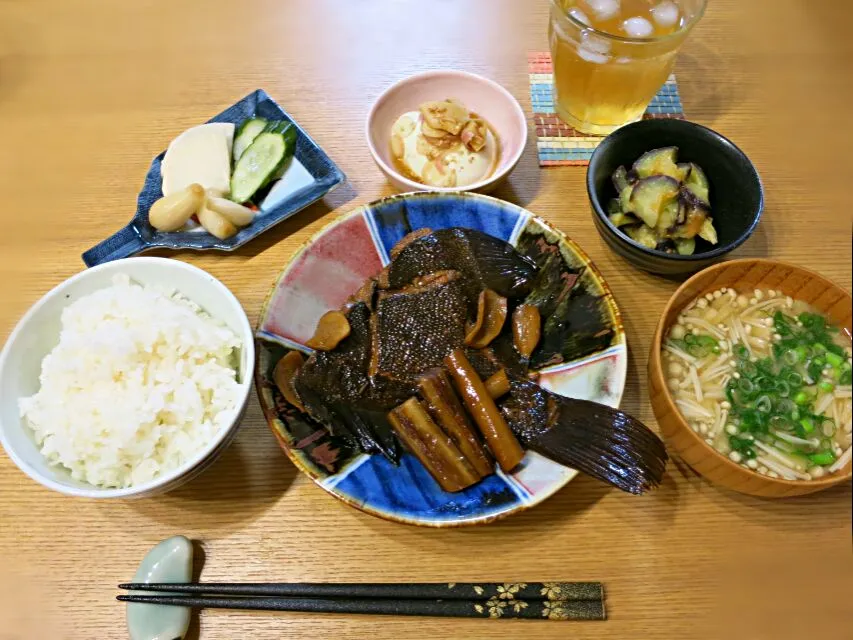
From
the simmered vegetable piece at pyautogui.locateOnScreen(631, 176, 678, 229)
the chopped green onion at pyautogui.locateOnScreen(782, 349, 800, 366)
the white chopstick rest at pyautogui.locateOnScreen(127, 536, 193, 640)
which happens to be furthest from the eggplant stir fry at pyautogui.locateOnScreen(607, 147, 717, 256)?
the white chopstick rest at pyautogui.locateOnScreen(127, 536, 193, 640)

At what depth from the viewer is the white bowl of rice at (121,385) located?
128cm

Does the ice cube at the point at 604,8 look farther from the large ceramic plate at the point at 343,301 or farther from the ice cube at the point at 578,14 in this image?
the large ceramic plate at the point at 343,301

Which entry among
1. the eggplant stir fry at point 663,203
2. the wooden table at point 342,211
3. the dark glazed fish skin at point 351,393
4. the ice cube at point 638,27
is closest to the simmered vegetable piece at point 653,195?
the eggplant stir fry at point 663,203

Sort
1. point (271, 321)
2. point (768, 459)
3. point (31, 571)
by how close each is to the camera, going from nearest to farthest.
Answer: point (768, 459) < point (31, 571) < point (271, 321)

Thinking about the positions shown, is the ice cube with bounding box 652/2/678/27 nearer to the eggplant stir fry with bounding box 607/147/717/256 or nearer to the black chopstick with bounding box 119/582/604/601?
the eggplant stir fry with bounding box 607/147/717/256

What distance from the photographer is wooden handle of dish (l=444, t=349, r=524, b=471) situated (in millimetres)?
1324

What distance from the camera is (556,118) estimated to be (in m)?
2.08

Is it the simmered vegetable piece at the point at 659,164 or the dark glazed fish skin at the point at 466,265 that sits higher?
the simmered vegetable piece at the point at 659,164

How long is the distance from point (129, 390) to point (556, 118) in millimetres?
1626

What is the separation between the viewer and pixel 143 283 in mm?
1535

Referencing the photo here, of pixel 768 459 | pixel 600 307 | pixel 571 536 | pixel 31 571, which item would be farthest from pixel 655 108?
pixel 31 571

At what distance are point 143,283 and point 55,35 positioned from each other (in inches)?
61.3

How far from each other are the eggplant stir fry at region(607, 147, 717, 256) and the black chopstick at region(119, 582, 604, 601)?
0.93 m

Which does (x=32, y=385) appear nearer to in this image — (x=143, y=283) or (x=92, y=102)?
(x=143, y=283)
